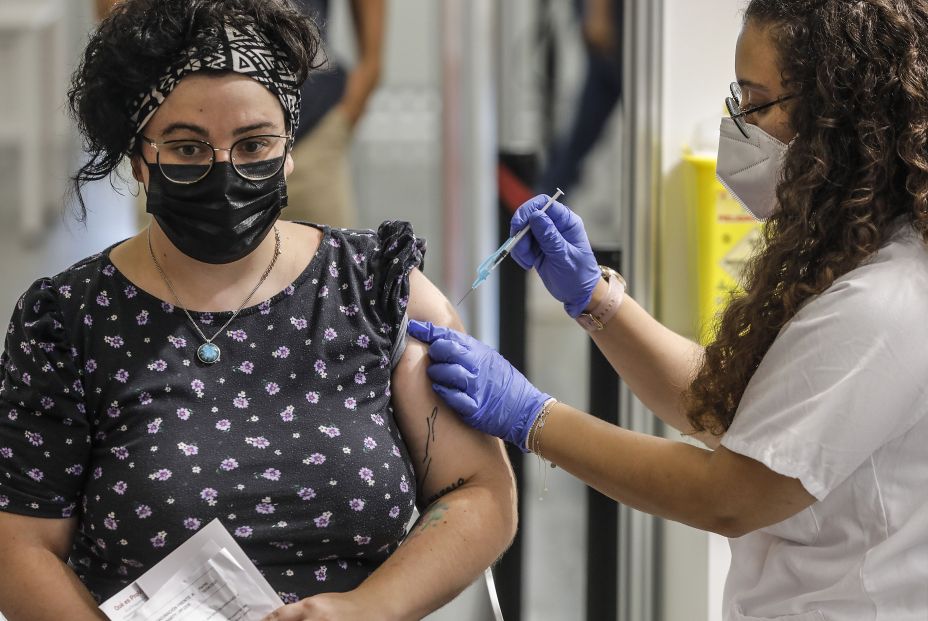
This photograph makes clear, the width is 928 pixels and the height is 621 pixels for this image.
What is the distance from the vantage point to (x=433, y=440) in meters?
1.70

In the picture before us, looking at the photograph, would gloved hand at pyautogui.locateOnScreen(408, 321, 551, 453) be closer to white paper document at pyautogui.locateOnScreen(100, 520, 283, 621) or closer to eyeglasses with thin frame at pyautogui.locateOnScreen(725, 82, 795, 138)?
white paper document at pyautogui.locateOnScreen(100, 520, 283, 621)

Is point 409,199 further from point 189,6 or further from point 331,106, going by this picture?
point 189,6

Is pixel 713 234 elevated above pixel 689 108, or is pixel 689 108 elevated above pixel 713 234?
pixel 689 108

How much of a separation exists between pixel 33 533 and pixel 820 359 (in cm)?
114

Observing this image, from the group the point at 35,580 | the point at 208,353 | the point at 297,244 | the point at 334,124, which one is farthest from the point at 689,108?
the point at 35,580

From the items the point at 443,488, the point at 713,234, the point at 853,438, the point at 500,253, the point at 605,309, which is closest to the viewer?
the point at 853,438

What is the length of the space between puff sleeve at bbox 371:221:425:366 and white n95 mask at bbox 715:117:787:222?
54cm

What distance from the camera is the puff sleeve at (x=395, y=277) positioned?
1.69 m

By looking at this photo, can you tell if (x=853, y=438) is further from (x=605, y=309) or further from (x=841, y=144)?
(x=605, y=309)

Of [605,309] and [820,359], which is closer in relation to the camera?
[820,359]

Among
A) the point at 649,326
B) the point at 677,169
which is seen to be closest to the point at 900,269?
the point at 649,326

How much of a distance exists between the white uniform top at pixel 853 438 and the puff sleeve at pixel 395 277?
0.55m

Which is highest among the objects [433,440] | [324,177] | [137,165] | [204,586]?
[137,165]

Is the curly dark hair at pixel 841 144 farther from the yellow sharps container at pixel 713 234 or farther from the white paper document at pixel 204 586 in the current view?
the yellow sharps container at pixel 713 234
